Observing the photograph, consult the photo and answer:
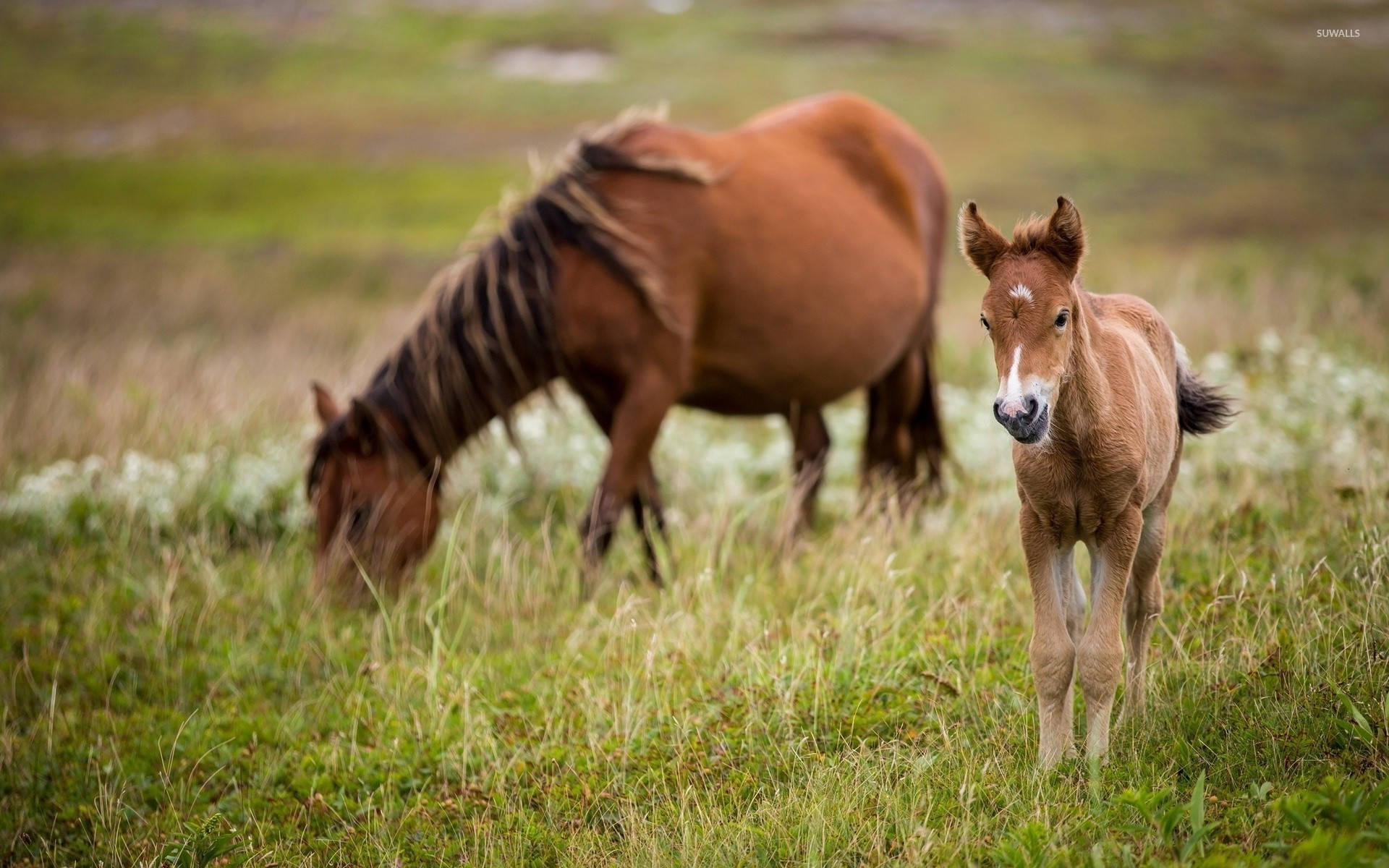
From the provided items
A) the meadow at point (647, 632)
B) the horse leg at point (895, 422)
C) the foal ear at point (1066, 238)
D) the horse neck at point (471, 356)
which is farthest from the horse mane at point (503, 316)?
the foal ear at point (1066, 238)

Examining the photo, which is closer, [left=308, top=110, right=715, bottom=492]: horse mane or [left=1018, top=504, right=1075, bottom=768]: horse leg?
[left=1018, top=504, right=1075, bottom=768]: horse leg

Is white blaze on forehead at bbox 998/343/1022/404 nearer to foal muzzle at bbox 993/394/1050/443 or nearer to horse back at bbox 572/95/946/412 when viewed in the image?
foal muzzle at bbox 993/394/1050/443

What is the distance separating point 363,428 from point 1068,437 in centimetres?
372

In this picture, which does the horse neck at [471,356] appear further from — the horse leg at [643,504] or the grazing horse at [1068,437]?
the grazing horse at [1068,437]

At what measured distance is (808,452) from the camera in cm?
743

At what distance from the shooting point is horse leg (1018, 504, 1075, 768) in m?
3.03

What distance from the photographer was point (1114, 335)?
3.16 meters

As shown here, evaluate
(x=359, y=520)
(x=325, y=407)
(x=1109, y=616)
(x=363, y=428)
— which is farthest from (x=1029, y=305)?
(x=325, y=407)

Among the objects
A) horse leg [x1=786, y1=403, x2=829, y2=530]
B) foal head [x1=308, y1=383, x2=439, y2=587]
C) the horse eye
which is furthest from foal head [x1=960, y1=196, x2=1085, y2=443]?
horse leg [x1=786, y1=403, x2=829, y2=530]

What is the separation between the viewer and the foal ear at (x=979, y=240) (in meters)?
2.84

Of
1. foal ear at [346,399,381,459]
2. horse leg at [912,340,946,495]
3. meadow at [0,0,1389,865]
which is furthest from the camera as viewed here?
horse leg at [912,340,946,495]

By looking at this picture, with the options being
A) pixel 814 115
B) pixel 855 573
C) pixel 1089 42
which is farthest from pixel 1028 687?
pixel 1089 42

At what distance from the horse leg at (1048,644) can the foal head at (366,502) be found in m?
3.30

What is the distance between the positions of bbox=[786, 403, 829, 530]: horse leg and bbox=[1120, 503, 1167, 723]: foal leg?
127 inches
